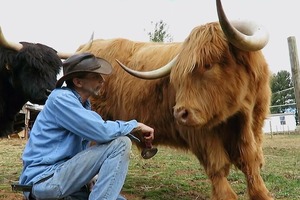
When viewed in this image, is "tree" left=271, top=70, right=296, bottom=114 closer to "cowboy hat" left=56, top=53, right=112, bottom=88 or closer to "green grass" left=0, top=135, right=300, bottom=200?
"green grass" left=0, top=135, right=300, bottom=200

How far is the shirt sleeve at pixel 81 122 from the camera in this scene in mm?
3352

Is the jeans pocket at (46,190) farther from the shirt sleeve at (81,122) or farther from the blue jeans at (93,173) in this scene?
the shirt sleeve at (81,122)

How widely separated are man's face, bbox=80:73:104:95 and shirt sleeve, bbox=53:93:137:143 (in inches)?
10.8

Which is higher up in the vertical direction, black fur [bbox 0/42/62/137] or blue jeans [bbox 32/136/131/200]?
black fur [bbox 0/42/62/137]

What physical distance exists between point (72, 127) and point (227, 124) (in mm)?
2102

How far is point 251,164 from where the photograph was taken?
15.9ft

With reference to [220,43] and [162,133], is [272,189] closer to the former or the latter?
[162,133]

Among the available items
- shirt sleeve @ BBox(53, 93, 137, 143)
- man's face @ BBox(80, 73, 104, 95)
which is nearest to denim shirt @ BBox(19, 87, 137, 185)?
shirt sleeve @ BBox(53, 93, 137, 143)

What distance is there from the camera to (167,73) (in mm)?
4914

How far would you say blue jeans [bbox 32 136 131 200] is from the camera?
3.32 metres

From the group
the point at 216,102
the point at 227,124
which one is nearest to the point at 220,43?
the point at 216,102

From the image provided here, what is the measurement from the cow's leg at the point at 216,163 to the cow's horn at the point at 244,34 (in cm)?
111

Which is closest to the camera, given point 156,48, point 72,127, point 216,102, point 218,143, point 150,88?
point 72,127

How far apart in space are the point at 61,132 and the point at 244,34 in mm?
2169
